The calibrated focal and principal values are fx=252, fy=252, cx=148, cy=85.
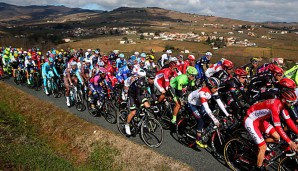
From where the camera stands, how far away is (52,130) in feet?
39.8

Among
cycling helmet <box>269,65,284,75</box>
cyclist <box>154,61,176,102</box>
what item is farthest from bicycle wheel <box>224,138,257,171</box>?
cyclist <box>154,61,176,102</box>

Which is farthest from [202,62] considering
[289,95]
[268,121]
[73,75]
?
[289,95]

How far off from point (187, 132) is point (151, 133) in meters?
1.30

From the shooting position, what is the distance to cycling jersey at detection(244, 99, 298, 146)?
5.86 m

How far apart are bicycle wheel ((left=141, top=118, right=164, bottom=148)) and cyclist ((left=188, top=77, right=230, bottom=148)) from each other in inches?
53.7

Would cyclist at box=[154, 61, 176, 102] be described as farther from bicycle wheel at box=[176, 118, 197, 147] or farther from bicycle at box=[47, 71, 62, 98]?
bicycle at box=[47, 71, 62, 98]

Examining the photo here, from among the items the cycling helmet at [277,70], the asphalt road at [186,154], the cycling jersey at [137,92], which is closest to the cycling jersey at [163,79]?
the cycling jersey at [137,92]

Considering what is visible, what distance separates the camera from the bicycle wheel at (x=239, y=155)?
674 centimetres

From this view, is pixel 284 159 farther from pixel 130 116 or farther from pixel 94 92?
pixel 94 92

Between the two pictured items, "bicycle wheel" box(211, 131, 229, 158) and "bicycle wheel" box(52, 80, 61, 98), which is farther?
"bicycle wheel" box(52, 80, 61, 98)

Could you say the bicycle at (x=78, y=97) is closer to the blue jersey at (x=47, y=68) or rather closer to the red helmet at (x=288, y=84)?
the blue jersey at (x=47, y=68)

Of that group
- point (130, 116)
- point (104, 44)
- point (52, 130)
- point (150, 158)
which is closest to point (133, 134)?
point (130, 116)

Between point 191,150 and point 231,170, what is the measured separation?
161cm

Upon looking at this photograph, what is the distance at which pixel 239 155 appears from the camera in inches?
274
